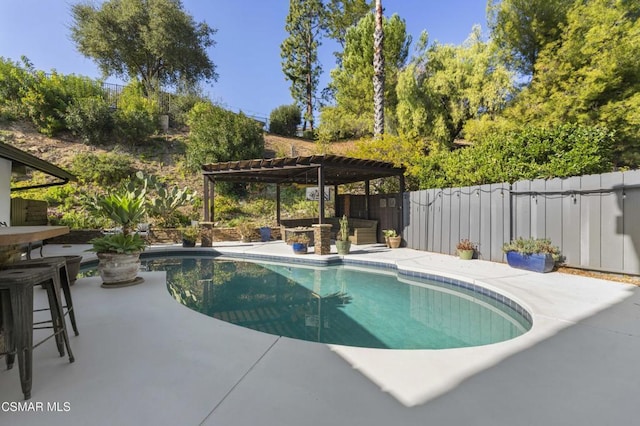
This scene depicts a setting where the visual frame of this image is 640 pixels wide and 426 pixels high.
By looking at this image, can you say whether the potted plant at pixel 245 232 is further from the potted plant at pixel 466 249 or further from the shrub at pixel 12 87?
the shrub at pixel 12 87

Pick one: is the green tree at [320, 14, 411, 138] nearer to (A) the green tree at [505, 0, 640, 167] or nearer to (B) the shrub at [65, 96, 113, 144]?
(A) the green tree at [505, 0, 640, 167]

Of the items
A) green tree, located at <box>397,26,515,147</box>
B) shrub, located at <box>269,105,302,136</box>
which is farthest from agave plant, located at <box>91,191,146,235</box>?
shrub, located at <box>269,105,302,136</box>

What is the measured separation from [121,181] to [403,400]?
16746mm

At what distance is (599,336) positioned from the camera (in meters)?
3.00

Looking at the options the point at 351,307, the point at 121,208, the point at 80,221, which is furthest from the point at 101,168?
the point at 351,307

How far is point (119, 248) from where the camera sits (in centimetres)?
498

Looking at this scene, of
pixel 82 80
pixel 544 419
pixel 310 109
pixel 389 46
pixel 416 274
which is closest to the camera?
pixel 544 419

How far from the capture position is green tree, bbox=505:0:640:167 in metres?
9.80

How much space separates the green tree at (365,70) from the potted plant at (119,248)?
1336cm

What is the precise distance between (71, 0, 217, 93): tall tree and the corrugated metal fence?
21573 millimetres

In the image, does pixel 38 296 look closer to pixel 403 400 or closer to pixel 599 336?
pixel 403 400

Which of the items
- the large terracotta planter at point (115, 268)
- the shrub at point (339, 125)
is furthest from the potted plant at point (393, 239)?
the shrub at point (339, 125)

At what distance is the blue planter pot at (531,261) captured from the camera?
586 cm

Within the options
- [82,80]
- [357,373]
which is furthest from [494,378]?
[82,80]
